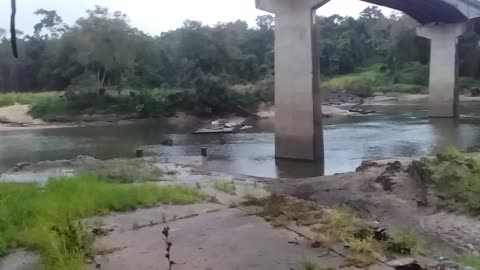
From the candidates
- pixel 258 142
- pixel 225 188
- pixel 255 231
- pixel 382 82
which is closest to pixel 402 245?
pixel 255 231

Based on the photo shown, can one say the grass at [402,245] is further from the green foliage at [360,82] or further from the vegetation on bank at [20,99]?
the green foliage at [360,82]

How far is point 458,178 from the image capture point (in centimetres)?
1284

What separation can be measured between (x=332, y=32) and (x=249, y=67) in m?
27.9

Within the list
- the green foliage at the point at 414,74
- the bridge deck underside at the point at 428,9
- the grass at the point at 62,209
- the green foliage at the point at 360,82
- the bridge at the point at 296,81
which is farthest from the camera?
the green foliage at the point at 360,82

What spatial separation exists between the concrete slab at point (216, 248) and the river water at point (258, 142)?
539 inches

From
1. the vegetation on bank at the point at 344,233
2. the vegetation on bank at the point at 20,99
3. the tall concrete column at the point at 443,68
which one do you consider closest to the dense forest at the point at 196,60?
the vegetation on bank at the point at 20,99

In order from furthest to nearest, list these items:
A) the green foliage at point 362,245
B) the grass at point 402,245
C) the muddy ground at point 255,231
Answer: the grass at point 402,245 < the muddy ground at point 255,231 < the green foliage at point 362,245

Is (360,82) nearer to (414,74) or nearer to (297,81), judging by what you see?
(414,74)

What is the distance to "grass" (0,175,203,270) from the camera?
21.8 feet

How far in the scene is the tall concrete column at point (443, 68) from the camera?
46.2 metres

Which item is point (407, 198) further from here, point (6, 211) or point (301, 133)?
point (301, 133)

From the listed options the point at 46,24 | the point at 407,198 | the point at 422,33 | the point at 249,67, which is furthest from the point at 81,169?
the point at 46,24

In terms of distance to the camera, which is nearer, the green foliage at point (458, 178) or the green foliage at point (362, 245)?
the green foliage at point (362, 245)

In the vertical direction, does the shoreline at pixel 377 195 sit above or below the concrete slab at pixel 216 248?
below
